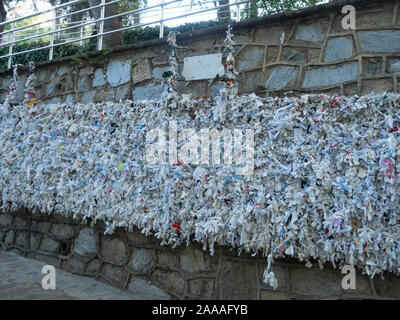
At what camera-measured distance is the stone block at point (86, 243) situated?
13.1 ft

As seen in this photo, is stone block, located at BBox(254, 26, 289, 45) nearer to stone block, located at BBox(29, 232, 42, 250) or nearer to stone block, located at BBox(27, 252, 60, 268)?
stone block, located at BBox(27, 252, 60, 268)

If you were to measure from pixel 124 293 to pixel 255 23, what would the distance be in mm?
3171

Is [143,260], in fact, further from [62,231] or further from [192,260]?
[62,231]

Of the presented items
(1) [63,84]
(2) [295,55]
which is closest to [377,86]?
(2) [295,55]

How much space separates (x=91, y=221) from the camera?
13.1 ft

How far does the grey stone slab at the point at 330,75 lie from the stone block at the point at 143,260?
231 centimetres

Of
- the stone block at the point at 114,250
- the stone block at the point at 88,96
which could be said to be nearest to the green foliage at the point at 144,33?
the stone block at the point at 88,96

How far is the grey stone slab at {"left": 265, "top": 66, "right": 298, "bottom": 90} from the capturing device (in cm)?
330

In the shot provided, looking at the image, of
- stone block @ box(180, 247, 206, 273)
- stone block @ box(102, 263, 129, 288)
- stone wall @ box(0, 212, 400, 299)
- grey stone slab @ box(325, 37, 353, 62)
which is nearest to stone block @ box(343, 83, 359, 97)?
grey stone slab @ box(325, 37, 353, 62)

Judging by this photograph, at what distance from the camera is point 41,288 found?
11.8 ft

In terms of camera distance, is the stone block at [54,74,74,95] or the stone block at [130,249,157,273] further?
the stone block at [54,74,74,95]

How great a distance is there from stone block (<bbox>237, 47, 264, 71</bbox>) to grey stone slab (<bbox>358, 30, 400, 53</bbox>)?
37.0 inches

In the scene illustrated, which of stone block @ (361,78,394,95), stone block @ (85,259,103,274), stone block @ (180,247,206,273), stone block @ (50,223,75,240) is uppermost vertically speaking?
stone block @ (361,78,394,95)

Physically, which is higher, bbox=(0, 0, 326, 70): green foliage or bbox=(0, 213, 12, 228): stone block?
bbox=(0, 0, 326, 70): green foliage
